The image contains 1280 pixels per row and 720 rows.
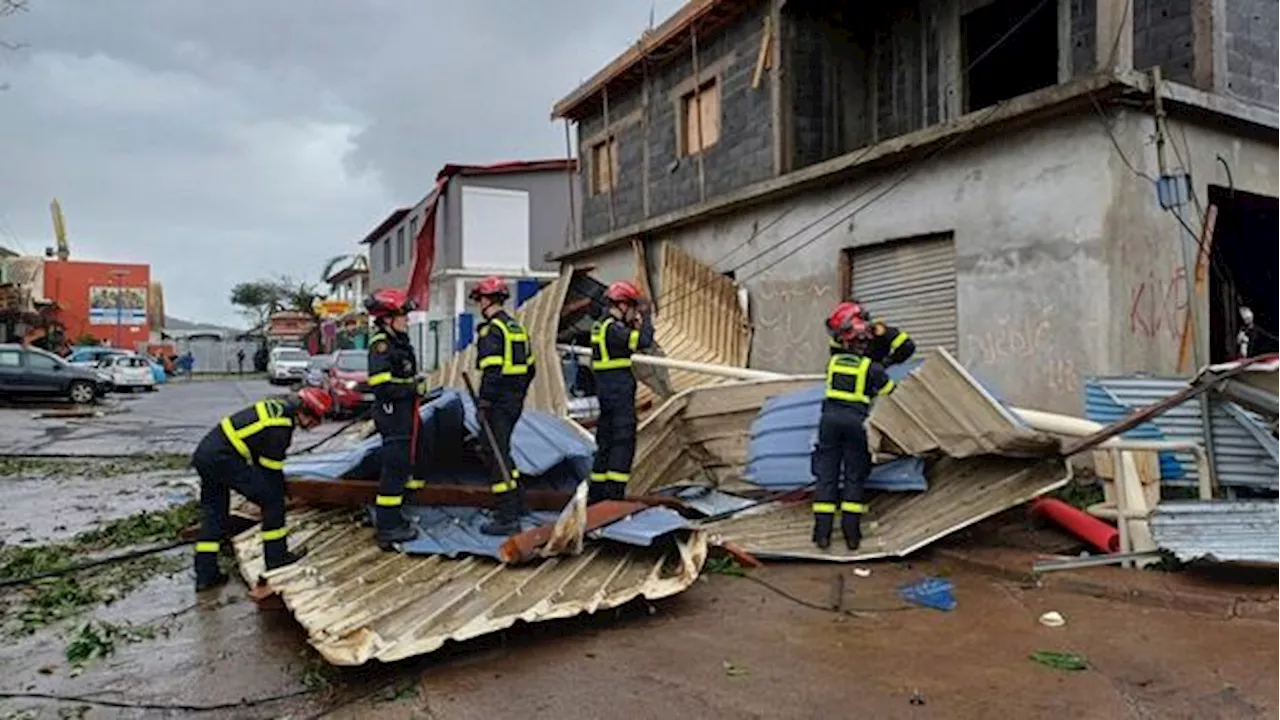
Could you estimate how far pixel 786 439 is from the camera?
710 cm

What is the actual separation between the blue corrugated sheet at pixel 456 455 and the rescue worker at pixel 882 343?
6.76 ft

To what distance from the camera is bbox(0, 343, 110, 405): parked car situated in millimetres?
22266

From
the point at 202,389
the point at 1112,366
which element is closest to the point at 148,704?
the point at 1112,366

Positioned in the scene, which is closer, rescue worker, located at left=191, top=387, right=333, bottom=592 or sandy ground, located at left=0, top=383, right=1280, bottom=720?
sandy ground, located at left=0, top=383, right=1280, bottom=720

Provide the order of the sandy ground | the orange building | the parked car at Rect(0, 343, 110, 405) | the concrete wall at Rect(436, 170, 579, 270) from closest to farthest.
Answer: the sandy ground → the parked car at Rect(0, 343, 110, 405) → the concrete wall at Rect(436, 170, 579, 270) → the orange building

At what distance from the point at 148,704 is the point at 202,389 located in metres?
30.6

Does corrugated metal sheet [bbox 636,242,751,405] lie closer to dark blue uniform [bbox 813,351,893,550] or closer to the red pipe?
dark blue uniform [bbox 813,351,893,550]

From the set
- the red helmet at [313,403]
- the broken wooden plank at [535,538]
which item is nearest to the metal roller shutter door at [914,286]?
the broken wooden plank at [535,538]

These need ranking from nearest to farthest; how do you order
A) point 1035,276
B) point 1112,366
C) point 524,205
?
point 1112,366
point 1035,276
point 524,205

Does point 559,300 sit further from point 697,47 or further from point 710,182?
A: point 697,47

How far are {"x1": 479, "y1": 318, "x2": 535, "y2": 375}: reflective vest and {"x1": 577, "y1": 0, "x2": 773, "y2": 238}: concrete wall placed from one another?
688cm

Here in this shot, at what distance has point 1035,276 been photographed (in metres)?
7.97

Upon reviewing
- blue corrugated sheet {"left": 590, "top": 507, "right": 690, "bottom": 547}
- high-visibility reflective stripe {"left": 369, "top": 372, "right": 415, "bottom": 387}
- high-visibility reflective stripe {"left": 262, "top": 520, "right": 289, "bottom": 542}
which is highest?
high-visibility reflective stripe {"left": 369, "top": 372, "right": 415, "bottom": 387}

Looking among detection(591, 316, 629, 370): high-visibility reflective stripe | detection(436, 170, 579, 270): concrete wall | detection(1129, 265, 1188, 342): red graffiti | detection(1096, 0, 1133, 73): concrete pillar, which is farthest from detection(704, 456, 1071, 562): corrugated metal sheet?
detection(436, 170, 579, 270): concrete wall
